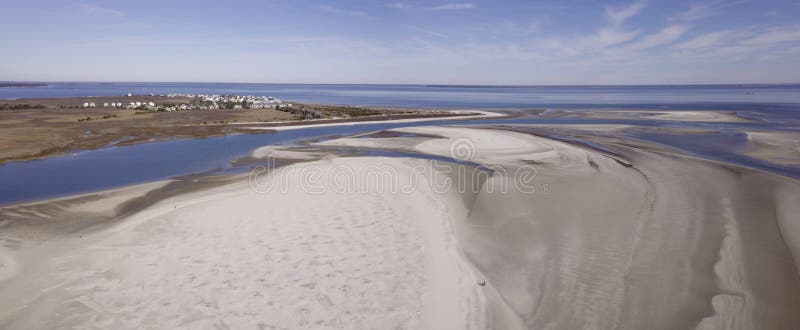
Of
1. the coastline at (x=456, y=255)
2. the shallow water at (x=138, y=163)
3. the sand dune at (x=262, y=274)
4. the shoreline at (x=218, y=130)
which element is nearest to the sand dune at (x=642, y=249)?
the coastline at (x=456, y=255)

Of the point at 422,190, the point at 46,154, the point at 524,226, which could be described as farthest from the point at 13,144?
the point at 524,226

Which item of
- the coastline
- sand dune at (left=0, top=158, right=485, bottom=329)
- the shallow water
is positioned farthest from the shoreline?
sand dune at (left=0, top=158, right=485, bottom=329)

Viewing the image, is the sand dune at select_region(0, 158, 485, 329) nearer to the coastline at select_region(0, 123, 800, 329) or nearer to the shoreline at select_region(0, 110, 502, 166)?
the coastline at select_region(0, 123, 800, 329)

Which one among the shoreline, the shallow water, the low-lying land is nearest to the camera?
the shallow water

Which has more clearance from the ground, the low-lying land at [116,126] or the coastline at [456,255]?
the low-lying land at [116,126]

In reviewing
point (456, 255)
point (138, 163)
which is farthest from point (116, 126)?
point (456, 255)

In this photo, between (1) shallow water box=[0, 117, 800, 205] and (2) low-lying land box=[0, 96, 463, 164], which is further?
(2) low-lying land box=[0, 96, 463, 164]

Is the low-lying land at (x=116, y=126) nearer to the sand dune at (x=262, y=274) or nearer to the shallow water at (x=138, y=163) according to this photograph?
the shallow water at (x=138, y=163)

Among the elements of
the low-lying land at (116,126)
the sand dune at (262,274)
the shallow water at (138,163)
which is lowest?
the sand dune at (262,274)

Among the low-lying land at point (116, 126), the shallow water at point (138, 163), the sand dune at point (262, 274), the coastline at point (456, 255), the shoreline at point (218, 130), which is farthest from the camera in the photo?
the low-lying land at point (116, 126)
